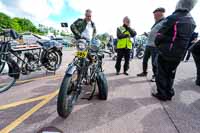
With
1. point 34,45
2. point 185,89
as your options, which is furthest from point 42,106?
point 185,89

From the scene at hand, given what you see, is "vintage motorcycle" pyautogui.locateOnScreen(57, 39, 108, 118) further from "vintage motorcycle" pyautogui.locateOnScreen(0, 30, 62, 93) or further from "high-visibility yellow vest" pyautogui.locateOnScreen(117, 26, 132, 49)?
"high-visibility yellow vest" pyautogui.locateOnScreen(117, 26, 132, 49)

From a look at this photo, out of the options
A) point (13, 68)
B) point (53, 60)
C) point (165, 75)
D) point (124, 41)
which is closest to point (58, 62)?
point (53, 60)

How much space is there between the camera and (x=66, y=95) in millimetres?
3207

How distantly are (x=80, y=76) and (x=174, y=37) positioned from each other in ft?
6.08

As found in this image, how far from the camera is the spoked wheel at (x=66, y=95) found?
10.3ft

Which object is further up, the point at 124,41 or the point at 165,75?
the point at 124,41

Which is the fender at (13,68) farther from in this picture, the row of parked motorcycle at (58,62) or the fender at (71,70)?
the fender at (71,70)

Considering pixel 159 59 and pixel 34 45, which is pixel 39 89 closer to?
pixel 34 45

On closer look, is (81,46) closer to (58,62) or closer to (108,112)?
(108,112)

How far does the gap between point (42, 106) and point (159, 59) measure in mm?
2402

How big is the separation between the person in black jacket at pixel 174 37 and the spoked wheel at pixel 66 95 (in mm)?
1803

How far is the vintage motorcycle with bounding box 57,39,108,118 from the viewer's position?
3189mm

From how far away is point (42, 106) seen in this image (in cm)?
→ 391

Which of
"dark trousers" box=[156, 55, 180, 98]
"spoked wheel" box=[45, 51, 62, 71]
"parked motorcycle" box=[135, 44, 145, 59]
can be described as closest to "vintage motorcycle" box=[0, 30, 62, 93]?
"spoked wheel" box=[45, 51, 62, 71]
